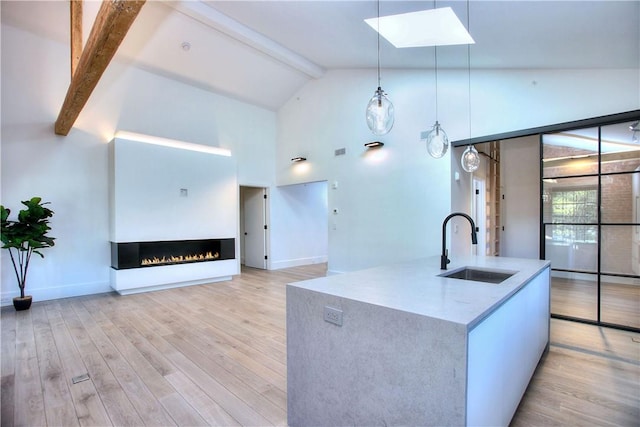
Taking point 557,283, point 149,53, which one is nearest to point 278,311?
point 557,283

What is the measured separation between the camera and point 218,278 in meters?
6.42

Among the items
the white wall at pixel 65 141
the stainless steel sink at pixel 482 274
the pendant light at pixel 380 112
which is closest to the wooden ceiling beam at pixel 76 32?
the white wall at pixel 65 141

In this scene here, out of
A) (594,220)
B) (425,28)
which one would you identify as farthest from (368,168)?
(594,220)

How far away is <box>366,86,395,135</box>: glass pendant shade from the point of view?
2.80 meters

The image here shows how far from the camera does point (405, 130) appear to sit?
215 inches

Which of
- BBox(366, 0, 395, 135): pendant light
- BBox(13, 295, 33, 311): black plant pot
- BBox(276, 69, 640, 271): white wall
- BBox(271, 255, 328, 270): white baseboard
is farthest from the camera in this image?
BBox(271, 255, 328, 270): white baseboard

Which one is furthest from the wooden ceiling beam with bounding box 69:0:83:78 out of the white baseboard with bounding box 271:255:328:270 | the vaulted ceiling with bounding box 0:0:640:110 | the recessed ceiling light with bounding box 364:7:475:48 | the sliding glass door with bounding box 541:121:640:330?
the sliding glass door with bounding box 541:121:640:330

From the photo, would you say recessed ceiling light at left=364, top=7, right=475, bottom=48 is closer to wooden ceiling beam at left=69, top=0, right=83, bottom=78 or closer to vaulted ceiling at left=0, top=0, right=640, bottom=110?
vaulted ceiling at left=0, top=0, right=640, bottom=110

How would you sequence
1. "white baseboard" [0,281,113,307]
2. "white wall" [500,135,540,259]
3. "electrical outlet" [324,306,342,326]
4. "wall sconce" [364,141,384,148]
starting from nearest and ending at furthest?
"electrical outlet" [324,306,342,326] < "white baseboard" [0,281,113,307] < "wall sconce" [364,141,384,148] < "white wall" [500,135,540,259]

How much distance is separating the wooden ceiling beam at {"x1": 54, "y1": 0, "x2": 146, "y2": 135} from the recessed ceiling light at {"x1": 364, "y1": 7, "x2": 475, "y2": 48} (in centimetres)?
259

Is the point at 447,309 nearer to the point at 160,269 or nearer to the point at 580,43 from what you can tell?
the point at 580,43

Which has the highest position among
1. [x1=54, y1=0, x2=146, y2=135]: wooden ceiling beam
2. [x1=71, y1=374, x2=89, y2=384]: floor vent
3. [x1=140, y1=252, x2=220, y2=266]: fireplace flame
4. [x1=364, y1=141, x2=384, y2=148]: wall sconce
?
[x1=54, y1=0, x2=146, y2=135]: wooden ceiling beam

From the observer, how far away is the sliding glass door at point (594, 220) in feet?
11.3

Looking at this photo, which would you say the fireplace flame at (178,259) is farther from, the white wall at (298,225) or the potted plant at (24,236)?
the white wall at (298,225)
